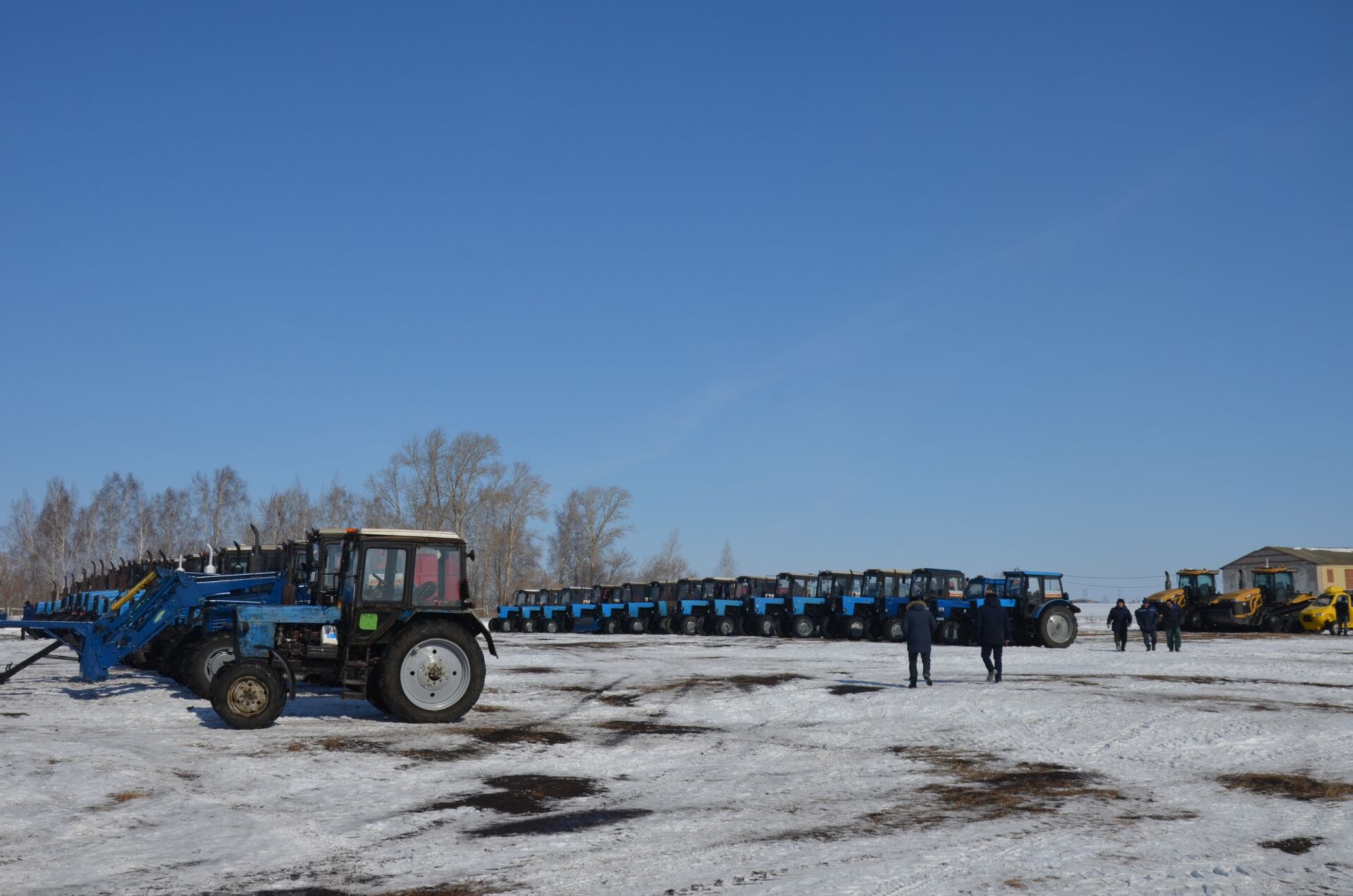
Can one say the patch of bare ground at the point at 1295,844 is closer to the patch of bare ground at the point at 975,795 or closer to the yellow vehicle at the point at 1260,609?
the patch of bare ground at the point at 975,795

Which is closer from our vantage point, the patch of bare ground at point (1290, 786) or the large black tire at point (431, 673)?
the patch of bare ground at point (1290, 786)

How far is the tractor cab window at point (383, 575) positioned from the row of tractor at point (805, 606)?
49.3 ft

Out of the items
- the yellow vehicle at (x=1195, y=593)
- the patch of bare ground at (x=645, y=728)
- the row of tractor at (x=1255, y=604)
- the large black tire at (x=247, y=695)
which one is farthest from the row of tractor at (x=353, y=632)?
the yellow vehicle at (x=1195, y=593)

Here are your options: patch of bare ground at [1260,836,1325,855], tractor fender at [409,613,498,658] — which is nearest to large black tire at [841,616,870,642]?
tractor fender at [409,613,498,658]

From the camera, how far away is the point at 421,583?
1177 cm

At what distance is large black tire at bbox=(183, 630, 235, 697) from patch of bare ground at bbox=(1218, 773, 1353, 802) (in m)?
10.6

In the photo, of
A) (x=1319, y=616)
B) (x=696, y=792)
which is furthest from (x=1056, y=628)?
(x=696, y=792)

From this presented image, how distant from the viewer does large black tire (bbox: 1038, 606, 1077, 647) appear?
87.4ft

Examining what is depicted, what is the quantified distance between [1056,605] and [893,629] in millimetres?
5186

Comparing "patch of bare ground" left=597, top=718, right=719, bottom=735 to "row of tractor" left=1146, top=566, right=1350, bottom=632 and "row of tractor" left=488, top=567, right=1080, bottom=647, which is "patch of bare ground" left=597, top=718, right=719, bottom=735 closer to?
"row of tractor" left=488, top=567, right=1080, bottom=647

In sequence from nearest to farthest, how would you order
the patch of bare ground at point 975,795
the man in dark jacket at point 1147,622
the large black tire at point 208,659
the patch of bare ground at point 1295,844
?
the patch of bare ground at point 1295,844 → the patch of bare ground at point 975,795 → the large black tire at point 208,659 → the man in dark jacket at point 1147,622

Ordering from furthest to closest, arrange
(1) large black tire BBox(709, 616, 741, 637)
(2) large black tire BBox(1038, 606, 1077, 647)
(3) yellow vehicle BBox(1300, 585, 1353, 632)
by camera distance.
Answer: (1) large black tire BBox(709, 616, 741, 637) < (3) yellow vehicle BBox(1300, 585, 1353, 632) < (2) large black tire BBox(1038, 606, 1077, 647)

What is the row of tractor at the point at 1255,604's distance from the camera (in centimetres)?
3466

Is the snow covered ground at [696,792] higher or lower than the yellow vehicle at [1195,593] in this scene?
lower
